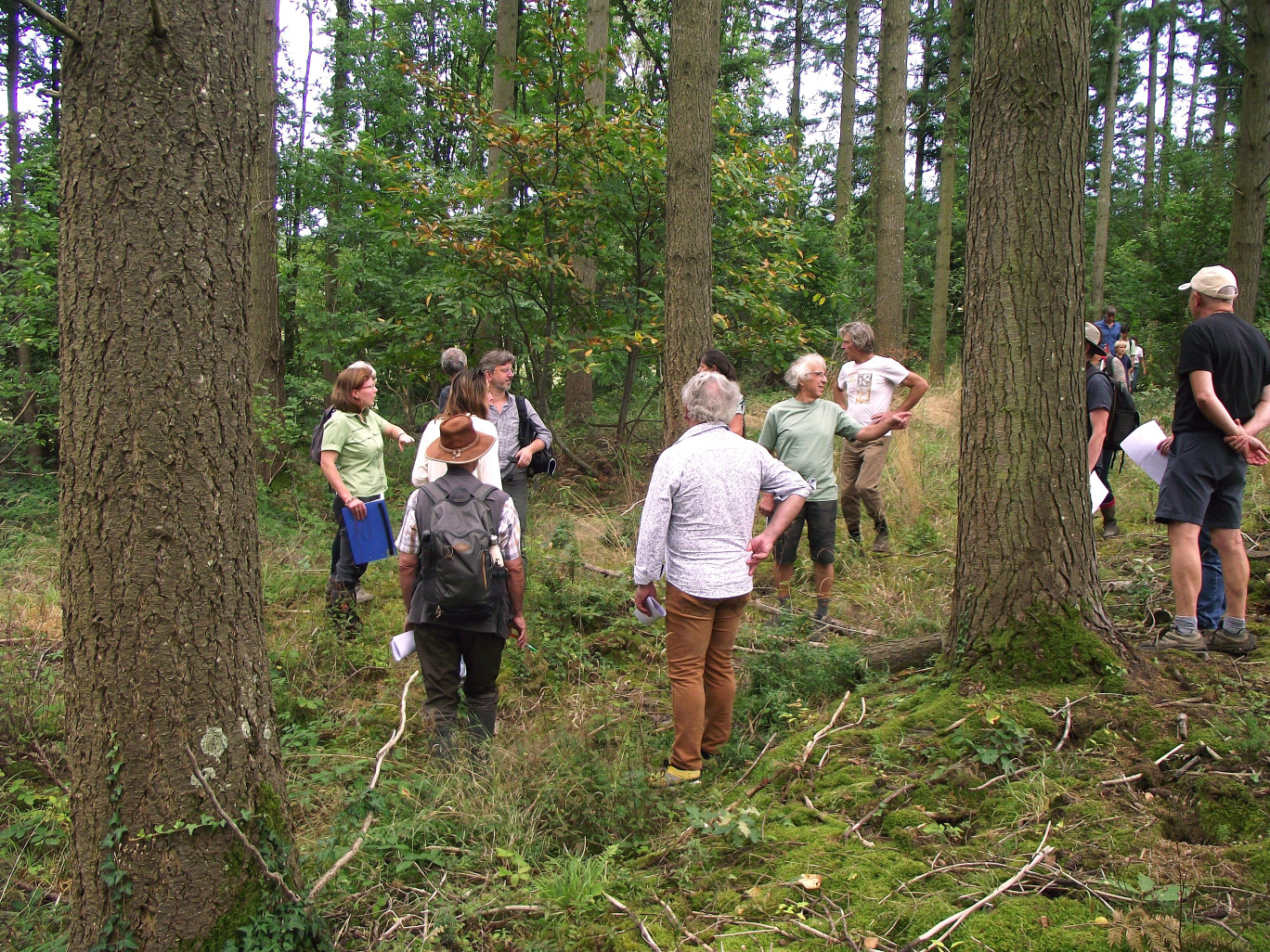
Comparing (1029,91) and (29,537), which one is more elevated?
(1029,91)

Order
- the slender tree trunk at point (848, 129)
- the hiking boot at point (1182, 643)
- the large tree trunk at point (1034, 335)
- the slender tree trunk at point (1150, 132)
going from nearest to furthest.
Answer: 1. the large tree trunk at point (1034, 335)
2. the hiking boot at point (1182, 643)
3. the slender tree trunk at point (848, 129)
4. the slender tree trunk at point (1150, 132)

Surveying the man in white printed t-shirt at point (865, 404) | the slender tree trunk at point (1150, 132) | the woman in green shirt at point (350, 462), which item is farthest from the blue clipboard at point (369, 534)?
the slender tree trunk at point (1150, 132)

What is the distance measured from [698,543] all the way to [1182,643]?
2631mm

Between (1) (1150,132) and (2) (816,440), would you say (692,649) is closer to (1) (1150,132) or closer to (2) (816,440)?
(2) (816,440)

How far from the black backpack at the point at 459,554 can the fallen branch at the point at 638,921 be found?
150 cm

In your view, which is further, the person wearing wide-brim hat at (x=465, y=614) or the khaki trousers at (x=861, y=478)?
the khaki trousers at (x=861, y=478)

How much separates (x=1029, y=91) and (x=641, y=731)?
370cm

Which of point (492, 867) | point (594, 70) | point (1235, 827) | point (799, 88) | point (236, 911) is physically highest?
point (799, 88)

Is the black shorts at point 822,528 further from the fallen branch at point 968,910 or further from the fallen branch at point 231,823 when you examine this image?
the fallen branch at point 231,823

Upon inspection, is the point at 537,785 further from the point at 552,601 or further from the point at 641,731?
the point at 552,601

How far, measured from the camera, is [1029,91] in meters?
3.91

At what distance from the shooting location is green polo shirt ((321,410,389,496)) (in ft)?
19.2

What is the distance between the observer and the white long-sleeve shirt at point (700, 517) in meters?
3.96

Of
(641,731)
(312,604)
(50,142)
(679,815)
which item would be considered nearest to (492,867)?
(679,815)
